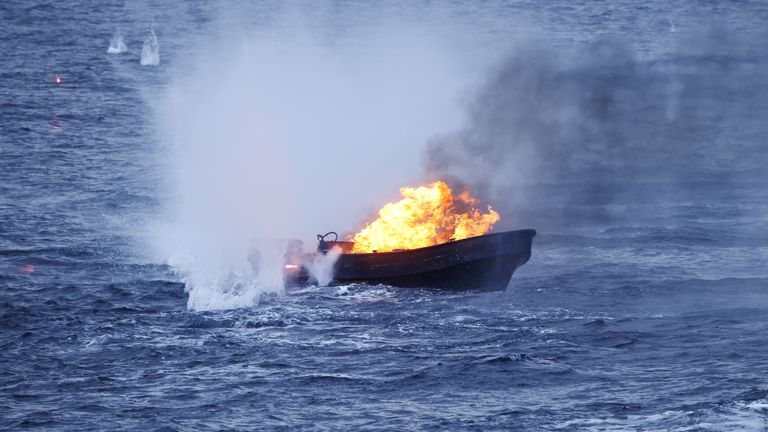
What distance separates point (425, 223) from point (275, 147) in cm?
3469

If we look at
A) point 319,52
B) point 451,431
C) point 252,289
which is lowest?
point 451,431

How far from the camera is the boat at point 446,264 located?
50.2m

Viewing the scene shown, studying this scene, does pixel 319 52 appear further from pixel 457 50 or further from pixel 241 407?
pixel 241 407

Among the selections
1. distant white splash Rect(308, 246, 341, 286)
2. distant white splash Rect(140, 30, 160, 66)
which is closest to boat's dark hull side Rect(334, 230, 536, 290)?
distant white splash Rect(308, 246, 341, 286)

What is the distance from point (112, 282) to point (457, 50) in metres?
81.5

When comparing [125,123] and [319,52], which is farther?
[319,52]

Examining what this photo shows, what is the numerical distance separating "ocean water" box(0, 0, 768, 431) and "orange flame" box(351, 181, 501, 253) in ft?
9.02

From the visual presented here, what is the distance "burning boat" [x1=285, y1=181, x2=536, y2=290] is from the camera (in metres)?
50.3

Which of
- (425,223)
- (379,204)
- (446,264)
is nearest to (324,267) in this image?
(425,223)

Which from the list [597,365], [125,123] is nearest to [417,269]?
[597,365]

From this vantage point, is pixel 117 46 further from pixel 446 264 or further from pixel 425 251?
pixel 446 264

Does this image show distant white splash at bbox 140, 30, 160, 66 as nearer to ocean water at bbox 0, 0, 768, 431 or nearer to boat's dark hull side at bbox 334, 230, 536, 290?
ocean water at bbox 0, 0, 768, 431

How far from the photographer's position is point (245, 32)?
141 m

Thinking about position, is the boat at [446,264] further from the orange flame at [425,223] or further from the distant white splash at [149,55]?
the distant white splash at [149,55]
